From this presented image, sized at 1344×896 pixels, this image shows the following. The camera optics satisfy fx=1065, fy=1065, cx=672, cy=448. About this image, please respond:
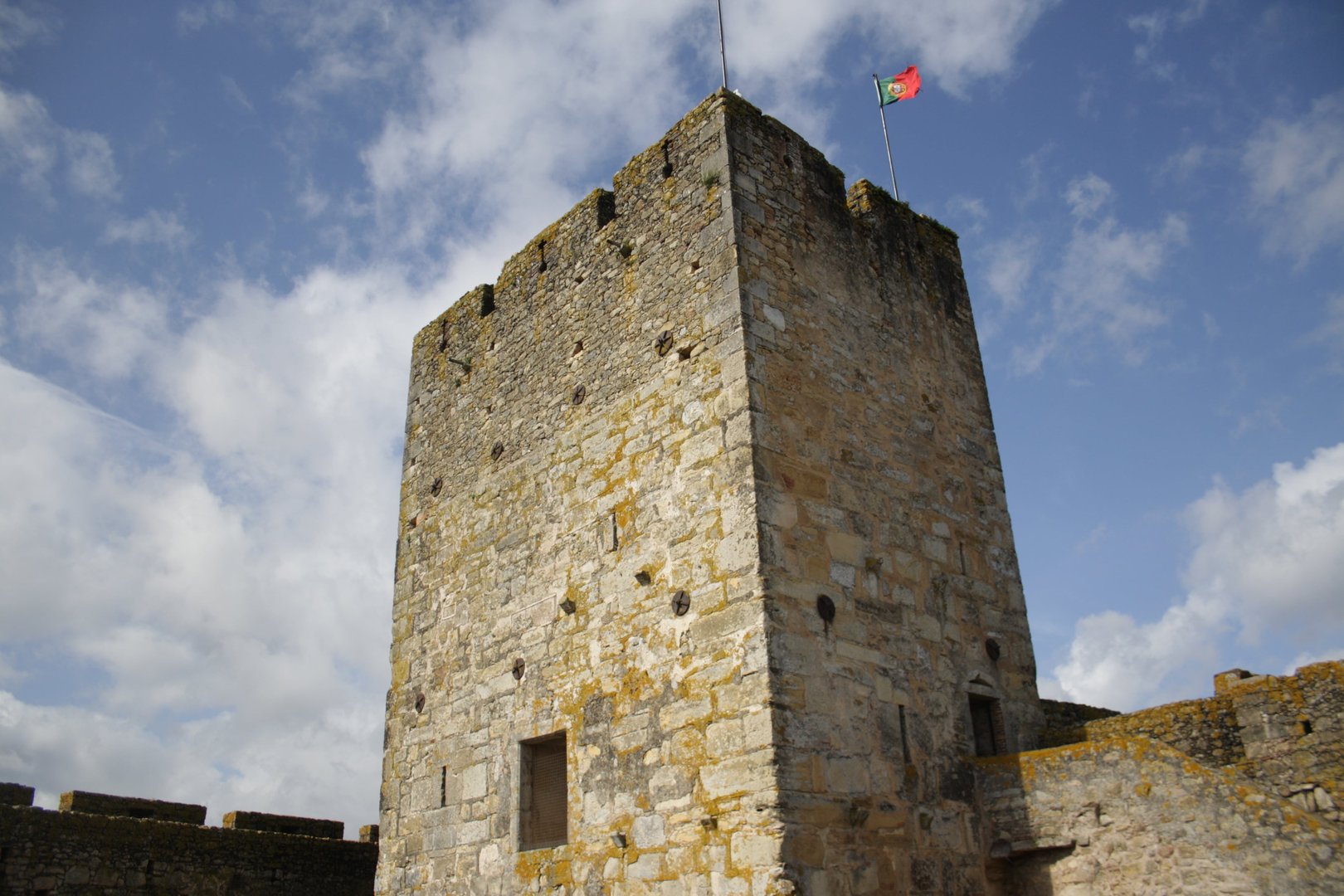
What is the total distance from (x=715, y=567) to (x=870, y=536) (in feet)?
4.59

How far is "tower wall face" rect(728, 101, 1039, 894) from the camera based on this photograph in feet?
23.0

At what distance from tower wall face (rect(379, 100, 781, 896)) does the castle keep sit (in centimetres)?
3

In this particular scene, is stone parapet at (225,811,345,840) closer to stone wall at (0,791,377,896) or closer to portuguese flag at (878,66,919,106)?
stone wall at (0,791,377,896)

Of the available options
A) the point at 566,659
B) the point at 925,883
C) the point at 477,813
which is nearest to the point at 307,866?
the point at 477,813

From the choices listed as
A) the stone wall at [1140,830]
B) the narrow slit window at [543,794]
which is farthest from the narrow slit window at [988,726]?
the narrow slit window at [543,794]

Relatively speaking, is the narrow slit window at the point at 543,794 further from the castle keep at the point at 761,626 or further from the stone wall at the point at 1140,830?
the stone wall at the point at 1140,830

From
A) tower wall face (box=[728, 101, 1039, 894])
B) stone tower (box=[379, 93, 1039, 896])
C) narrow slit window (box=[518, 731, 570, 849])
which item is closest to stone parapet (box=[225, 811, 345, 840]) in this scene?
stone tower (box=[379, 93, 1039, 896])

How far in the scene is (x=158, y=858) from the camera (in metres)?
12.4

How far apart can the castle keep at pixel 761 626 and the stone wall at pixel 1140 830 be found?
18mm

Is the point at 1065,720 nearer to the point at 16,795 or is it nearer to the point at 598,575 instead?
the point at 598,575

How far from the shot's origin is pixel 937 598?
8.51 m

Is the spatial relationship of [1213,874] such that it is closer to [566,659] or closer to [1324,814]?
[1324,814]

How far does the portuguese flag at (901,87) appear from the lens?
1141 cm

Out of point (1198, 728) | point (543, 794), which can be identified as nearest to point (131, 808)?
point (543, 794)
